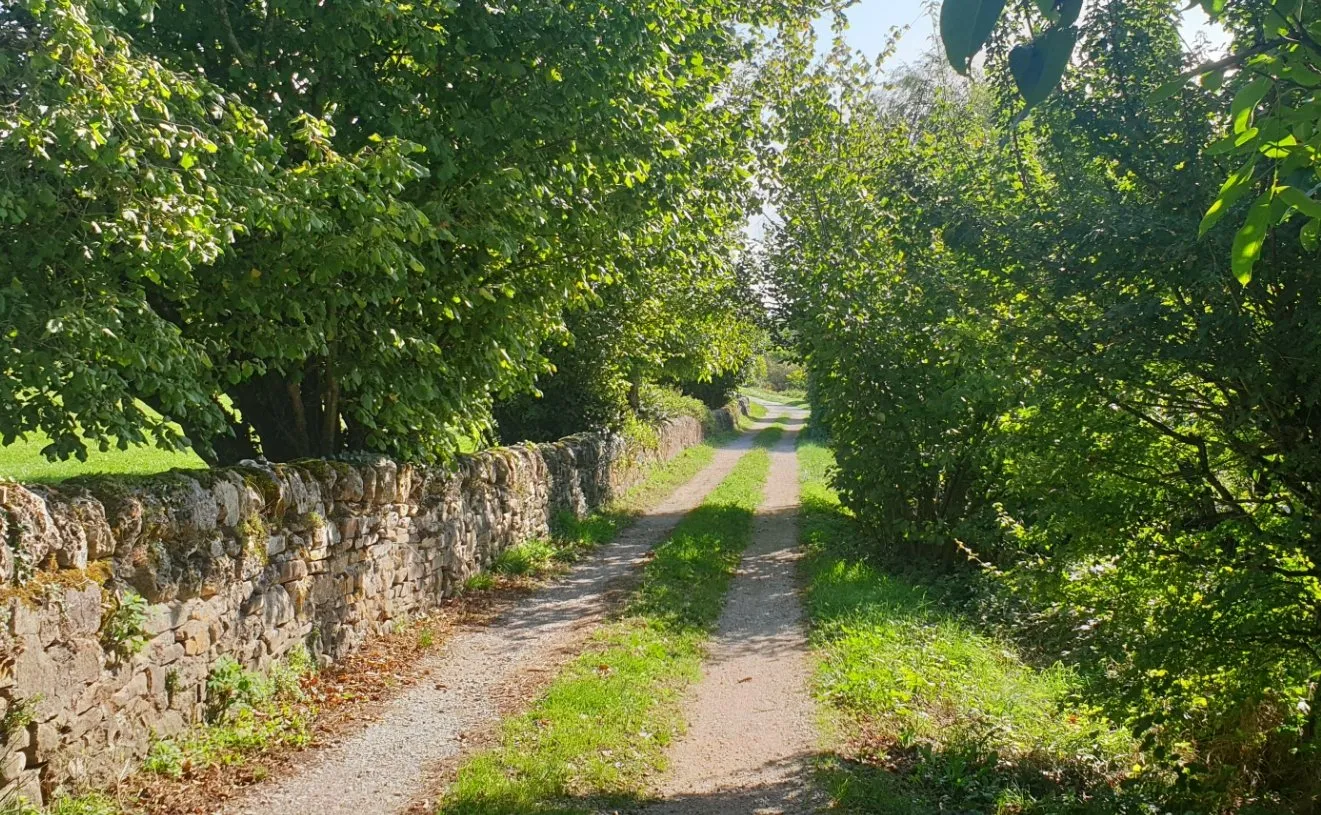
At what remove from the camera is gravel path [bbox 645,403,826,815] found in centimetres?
581

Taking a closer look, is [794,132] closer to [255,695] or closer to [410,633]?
[410,633]

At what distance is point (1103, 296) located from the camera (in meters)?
5.89

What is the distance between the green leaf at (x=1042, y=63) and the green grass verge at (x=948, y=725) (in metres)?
4.86

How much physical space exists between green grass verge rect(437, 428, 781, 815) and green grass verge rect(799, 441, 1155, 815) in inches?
Result: 50.5

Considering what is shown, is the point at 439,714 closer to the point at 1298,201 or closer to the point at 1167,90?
the point at 1167,90

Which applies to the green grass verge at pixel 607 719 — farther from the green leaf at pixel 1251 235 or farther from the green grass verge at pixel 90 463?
the green grass verge at pixel 90 463

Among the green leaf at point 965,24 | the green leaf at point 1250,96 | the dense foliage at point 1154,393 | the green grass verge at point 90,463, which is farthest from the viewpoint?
the green grass verge at point 90,463

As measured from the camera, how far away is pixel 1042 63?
183 cm

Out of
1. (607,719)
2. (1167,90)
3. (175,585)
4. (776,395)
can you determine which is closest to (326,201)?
(175,585)

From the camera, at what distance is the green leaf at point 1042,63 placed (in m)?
1.79

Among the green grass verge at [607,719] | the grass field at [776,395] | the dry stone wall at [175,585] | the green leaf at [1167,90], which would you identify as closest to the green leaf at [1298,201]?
the green leaf at [1167,90]

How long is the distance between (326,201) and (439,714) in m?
4.12

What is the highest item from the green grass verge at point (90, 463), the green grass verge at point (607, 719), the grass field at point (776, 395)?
the green grass verge at point (90, 463)

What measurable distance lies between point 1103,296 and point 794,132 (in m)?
10.1
